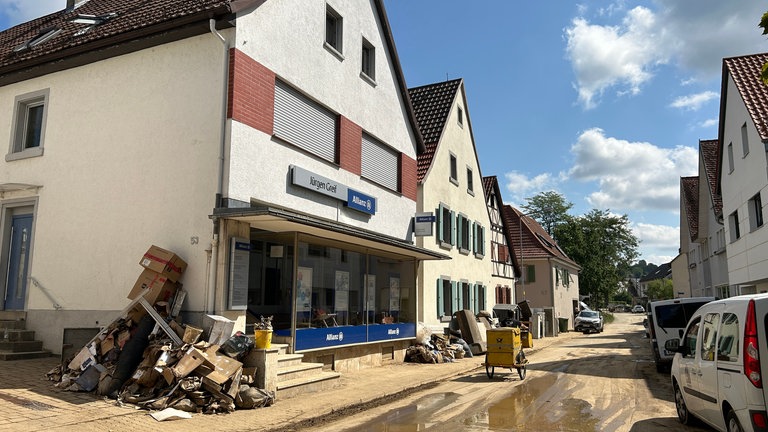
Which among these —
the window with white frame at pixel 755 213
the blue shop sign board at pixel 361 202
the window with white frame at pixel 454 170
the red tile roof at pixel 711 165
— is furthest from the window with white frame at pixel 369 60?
the red tile roof at pixel 711 165

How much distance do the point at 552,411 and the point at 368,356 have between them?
694 centimetres

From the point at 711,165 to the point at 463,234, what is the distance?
16080 millimetres

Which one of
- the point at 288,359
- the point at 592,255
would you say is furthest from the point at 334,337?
the point at 592,255

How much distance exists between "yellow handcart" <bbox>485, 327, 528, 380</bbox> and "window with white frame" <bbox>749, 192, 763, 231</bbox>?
35.2 feet

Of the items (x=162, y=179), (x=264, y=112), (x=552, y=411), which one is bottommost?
(x=552, y=411)

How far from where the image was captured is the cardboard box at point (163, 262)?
33.4 ft

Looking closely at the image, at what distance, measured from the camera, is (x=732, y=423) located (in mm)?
5938

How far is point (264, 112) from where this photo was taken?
39.7 ft

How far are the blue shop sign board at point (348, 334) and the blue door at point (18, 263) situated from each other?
21.8 feet

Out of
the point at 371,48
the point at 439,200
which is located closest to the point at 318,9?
the point at 371,48

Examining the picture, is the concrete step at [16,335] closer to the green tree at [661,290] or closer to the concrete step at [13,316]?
the concrete step at [13,316]

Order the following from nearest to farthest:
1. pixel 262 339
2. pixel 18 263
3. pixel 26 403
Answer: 1. pixel 26 403
2. pixel 262 339
3. pixel 18 263

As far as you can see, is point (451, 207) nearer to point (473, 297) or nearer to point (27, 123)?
point (473, 297)

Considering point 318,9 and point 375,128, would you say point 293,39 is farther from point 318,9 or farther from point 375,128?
point 375,128
